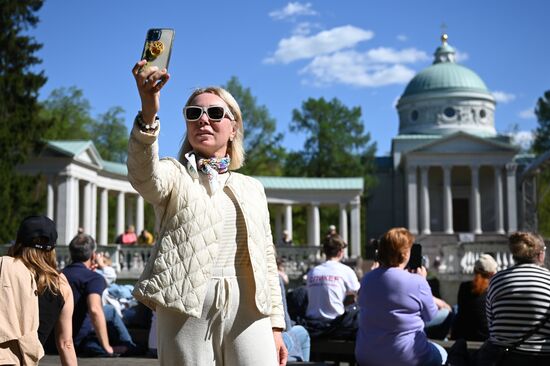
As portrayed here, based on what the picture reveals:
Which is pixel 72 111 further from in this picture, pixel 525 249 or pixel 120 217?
pixel 525 249

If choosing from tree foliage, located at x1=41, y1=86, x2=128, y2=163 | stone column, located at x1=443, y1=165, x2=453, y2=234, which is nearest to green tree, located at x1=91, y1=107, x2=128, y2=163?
tree foliage, located at x1=41, y1=86, x2=128, y2=163

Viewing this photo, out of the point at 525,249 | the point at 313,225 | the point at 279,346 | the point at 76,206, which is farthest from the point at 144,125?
the point at 313,225

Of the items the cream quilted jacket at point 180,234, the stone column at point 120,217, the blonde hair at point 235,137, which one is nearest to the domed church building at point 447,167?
the stone column at point 120,217

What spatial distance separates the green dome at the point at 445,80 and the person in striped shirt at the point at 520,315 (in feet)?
253

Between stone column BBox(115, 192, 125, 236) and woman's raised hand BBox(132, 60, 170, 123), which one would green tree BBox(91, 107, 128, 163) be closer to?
stone column BBox(115, 192, 125, 236)

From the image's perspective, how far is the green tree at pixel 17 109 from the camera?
40344 millimetres

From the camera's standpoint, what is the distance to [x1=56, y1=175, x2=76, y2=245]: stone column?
47.5m

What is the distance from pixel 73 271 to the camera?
8242mm

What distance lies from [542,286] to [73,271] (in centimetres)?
512

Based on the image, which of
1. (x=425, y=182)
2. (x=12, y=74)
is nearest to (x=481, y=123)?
(x=425, y=182)

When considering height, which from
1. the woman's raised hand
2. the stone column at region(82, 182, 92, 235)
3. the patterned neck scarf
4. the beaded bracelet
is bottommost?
the patterned neck scarf

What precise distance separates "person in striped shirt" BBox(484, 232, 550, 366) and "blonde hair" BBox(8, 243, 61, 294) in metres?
4.41

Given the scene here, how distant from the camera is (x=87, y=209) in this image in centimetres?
5047

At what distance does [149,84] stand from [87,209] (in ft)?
160
